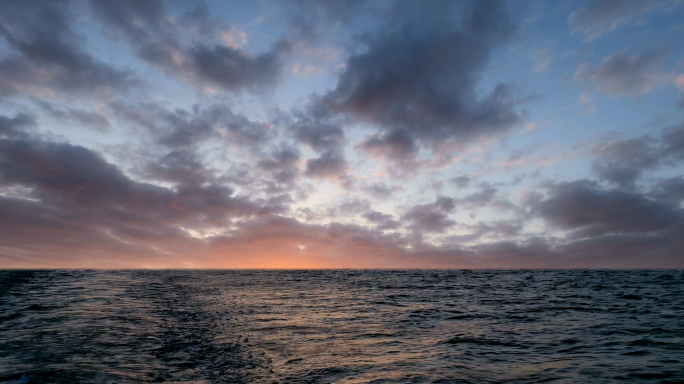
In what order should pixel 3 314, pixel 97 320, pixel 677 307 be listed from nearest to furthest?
pixel 97 320, pixel 3 314, pixel 677 307

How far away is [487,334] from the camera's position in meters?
18.5

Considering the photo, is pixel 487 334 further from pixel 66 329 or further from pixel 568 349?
pixel 66 329

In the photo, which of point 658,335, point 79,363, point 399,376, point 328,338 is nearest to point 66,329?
point 79,363

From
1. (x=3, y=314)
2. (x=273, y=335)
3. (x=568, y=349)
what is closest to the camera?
(x=568, y=349)

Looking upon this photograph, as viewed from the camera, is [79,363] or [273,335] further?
[273,335]

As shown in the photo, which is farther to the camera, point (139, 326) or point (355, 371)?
point (139, 326)

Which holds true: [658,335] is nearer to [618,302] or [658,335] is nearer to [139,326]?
[618,302]

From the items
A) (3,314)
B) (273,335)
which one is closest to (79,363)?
(273,335)

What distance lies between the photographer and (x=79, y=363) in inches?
468

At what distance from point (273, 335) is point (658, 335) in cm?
1915

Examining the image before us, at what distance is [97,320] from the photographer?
19.3 meters

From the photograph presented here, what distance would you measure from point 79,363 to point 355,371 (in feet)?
30.9

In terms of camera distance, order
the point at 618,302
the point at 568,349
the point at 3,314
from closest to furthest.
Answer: the point at 568,349
the point at 3,314
the point at 618,302

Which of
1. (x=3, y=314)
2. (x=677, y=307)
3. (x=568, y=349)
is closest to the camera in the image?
(x=568, y=349)
